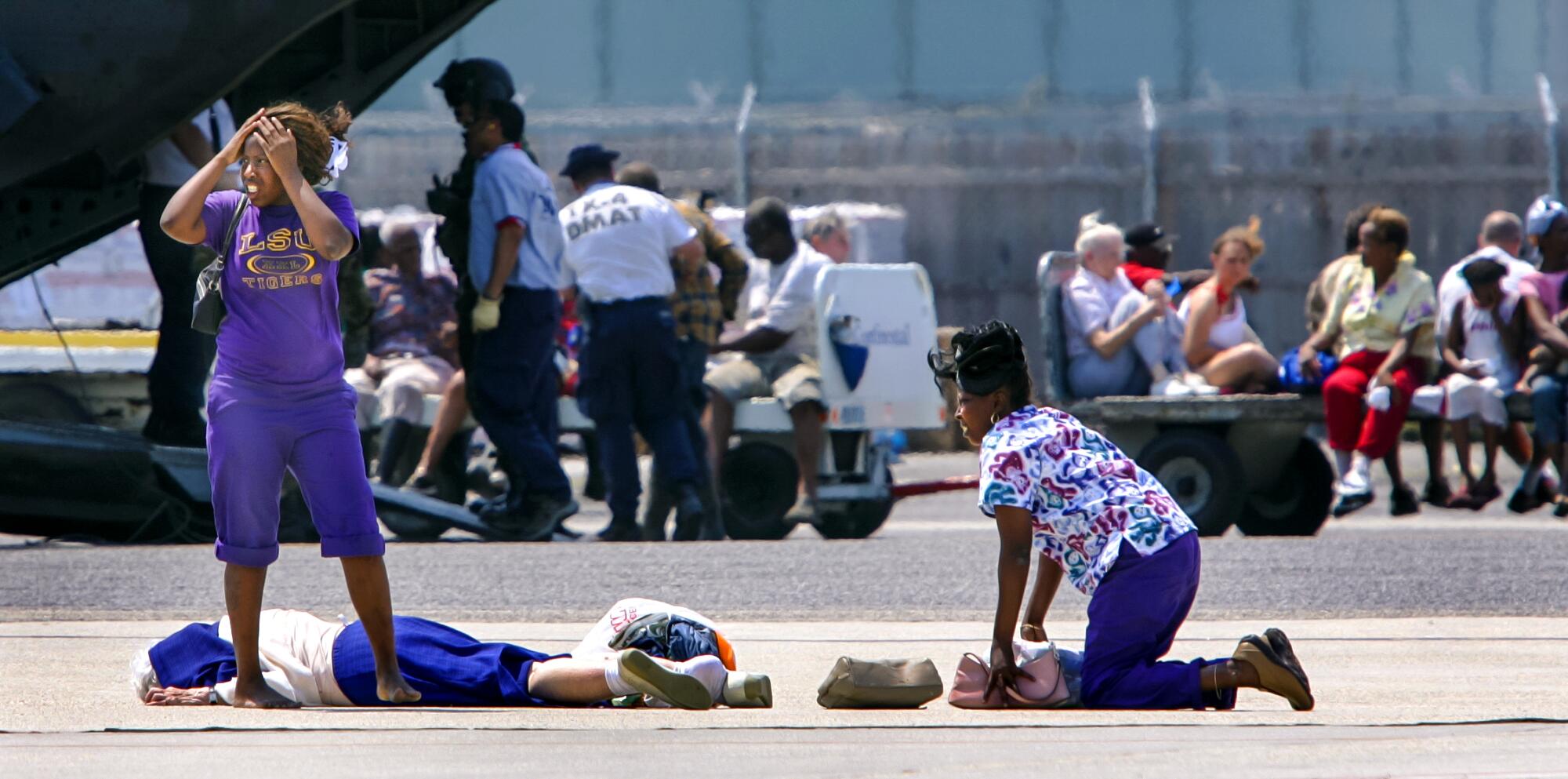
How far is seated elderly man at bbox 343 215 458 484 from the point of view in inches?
443

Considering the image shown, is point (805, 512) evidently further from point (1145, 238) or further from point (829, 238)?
point (1145, 238)

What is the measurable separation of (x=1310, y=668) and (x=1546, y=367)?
5742mm

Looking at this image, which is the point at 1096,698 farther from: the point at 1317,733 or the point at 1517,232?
the point at 1517,232

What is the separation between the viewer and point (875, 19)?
2144 centimetres

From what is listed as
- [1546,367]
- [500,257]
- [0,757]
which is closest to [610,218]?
[500,257]

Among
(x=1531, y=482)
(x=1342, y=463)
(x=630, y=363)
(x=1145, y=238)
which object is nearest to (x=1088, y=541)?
(x=630, y=363)

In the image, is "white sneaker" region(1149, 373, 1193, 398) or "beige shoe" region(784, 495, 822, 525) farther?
"beige shoe" region(784, 495, 822, 525)

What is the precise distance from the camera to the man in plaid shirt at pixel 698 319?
1038 cm

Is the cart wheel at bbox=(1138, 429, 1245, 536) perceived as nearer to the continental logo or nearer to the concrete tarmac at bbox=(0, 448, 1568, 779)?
the concrete tarmac at bbox=(0, 448, 1568, 779)

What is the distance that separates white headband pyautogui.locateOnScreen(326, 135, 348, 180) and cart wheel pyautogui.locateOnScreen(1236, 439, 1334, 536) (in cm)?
618

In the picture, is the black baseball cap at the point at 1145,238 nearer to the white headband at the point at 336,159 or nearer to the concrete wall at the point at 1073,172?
the white headband at the point at 336,159

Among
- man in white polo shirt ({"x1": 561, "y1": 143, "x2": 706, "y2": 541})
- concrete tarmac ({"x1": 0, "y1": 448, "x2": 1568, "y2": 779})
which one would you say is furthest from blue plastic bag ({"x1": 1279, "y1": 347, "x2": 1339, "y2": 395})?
man in white polo shirt ({"x1": 561, "y1": 143, "x2": 706, "y2": 541})

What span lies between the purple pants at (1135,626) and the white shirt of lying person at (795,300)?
5.62 metres

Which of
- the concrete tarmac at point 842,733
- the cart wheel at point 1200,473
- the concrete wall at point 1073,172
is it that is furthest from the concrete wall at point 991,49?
the concrete tarmac at point 842,733
